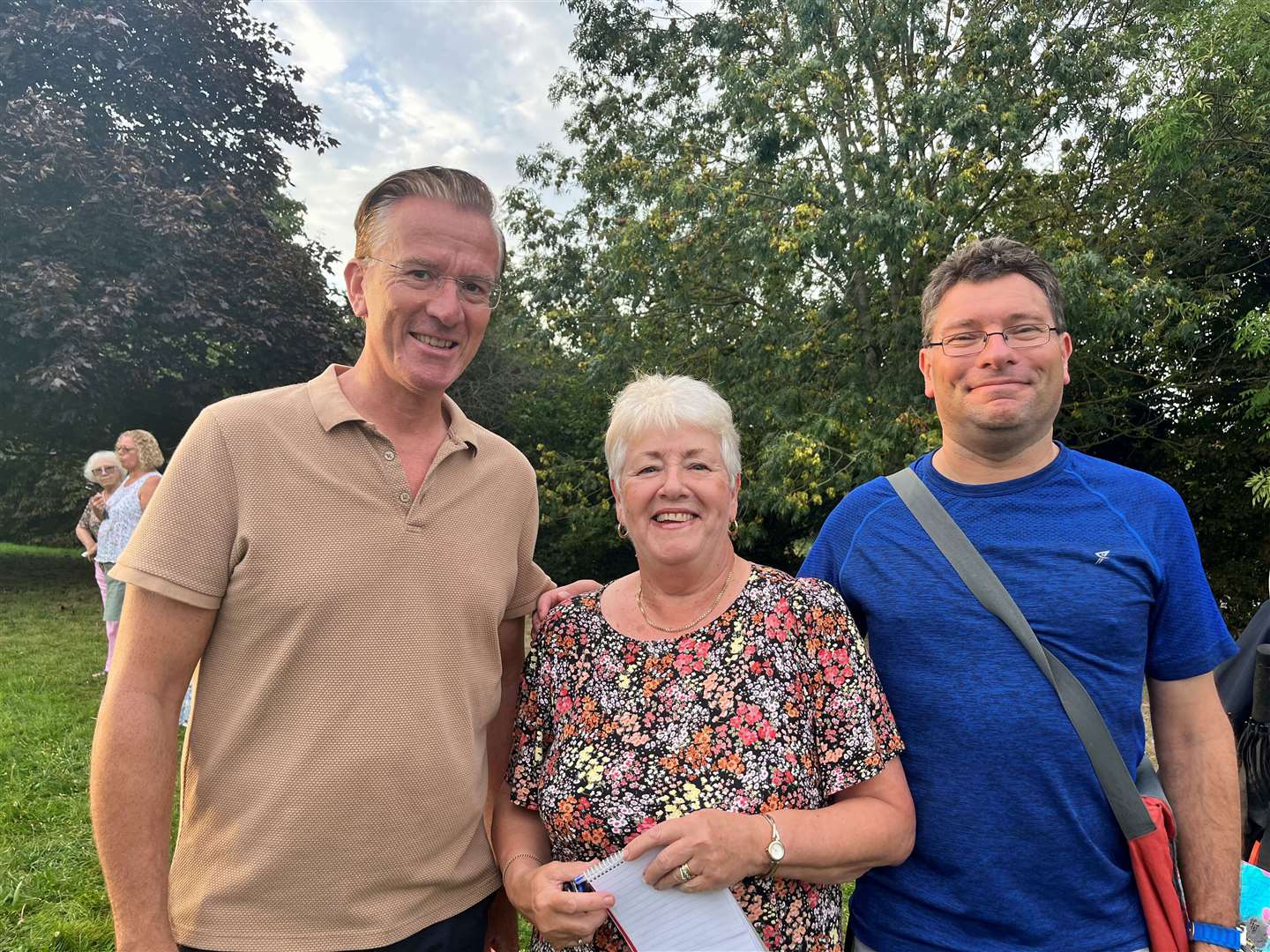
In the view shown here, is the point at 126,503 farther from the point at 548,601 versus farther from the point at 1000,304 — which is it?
the point at 1000,304

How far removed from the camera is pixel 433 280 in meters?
1.94

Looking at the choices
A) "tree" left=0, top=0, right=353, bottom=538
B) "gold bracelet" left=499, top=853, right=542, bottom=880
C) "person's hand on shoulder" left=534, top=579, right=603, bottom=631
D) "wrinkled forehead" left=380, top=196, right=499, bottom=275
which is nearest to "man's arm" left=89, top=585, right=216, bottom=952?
"gold bracelet" left=499, top=853, right=542, bottom=880

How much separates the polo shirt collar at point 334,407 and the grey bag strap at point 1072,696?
1234 millimetres

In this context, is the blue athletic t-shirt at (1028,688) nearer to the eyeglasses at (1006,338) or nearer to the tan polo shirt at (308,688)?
the eyeglasses at (1006,338)

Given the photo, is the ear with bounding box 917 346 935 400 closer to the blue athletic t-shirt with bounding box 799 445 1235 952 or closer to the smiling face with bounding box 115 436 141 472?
the blue athletic t-shirt with bounding box 799 445 1235 952

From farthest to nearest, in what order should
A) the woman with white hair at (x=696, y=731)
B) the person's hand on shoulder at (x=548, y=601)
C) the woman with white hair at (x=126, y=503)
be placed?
the woman with white hair at (x=126, y=503), the person's hand on shoulder at (x=548, y=601), the woman with white hair at (x=696, y=731)

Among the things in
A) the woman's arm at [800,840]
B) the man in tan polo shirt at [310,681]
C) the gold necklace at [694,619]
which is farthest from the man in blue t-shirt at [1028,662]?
the man in tan polo shirt at [310,681]

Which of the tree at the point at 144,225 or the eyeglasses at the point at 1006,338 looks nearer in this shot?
the eyeglasses at the point at 1006,338

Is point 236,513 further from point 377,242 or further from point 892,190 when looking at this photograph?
point 892,190

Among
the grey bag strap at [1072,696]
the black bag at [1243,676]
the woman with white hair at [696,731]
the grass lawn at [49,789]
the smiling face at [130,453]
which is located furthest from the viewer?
the smiling face at [130,453]

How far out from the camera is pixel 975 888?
1.85 metres

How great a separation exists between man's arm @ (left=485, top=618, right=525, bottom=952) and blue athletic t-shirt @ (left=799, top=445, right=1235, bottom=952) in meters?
0.90

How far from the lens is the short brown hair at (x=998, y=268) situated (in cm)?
204

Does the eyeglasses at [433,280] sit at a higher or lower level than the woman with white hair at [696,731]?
higher
